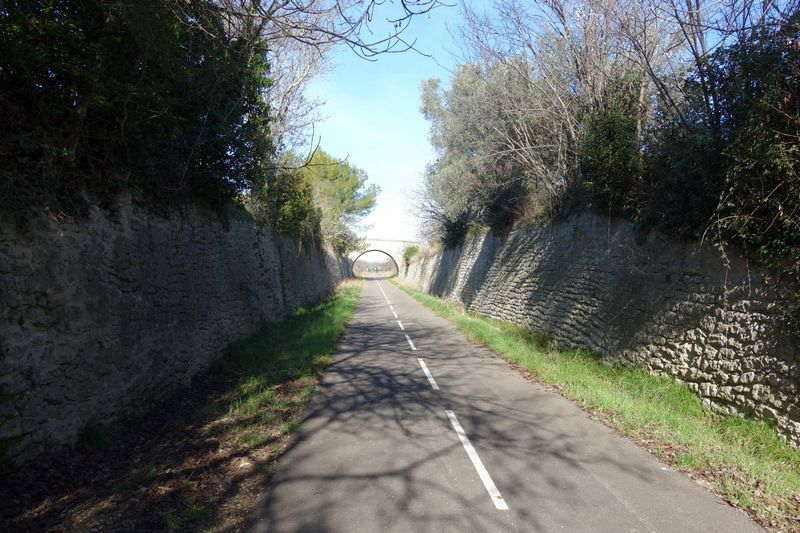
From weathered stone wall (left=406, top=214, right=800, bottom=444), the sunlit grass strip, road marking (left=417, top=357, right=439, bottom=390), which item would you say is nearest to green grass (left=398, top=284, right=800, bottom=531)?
weathered stone wall (left=406, top=214, right=800, bottom=444)

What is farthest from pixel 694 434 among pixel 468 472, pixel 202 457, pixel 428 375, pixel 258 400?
pixel 258 400

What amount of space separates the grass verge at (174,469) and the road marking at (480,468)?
6.77ft

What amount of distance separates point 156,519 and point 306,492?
121 centimetres

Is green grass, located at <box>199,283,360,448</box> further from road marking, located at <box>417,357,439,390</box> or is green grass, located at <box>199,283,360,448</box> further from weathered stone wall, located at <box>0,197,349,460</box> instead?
road marking, located at <box>417,357,439,390</box>

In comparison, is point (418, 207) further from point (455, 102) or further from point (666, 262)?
point (666, 262)

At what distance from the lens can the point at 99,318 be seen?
558 cm

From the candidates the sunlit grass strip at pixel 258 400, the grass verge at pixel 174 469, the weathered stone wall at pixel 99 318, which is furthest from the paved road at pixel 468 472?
the weathered stone wall at pixel 99 318

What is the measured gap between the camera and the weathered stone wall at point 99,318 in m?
4.44

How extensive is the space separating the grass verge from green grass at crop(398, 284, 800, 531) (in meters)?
4.36

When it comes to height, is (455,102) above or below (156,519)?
above

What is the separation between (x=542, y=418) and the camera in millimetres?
6246

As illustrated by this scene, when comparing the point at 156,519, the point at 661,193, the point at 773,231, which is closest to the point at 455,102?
the point at 661,193

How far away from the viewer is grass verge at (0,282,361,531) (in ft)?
12.3

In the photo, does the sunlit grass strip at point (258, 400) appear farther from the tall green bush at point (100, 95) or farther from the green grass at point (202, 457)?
the tall green bush at point (100, 95)
